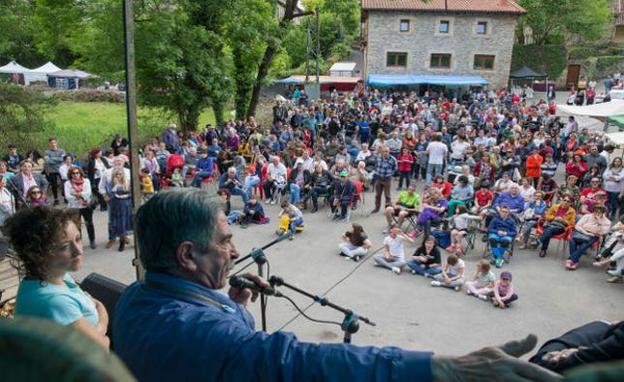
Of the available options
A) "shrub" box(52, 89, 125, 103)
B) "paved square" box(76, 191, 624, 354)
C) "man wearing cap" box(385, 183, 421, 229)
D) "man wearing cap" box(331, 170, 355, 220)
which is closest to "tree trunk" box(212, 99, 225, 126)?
"man wearing cap" box(331, 170, 355, 220)

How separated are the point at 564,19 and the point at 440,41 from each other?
36.5ft

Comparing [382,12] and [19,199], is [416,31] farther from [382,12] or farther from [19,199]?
[19,199]

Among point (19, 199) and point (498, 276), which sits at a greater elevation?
point (19, 199)

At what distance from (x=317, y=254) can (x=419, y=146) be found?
6308 millimetres

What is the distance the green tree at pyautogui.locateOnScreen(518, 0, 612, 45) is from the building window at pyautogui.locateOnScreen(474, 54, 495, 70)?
6855 mm

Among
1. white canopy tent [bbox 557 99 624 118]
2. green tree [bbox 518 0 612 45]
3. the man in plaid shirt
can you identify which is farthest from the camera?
green tree [bbox 518 0 612 45]

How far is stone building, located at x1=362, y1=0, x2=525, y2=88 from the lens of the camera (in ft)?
115

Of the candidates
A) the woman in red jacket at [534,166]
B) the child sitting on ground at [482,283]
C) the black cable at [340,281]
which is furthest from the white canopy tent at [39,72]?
the child sitting on ground at [482,283]

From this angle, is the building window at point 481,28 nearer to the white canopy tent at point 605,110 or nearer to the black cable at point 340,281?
the white canopy tent at point 605,110

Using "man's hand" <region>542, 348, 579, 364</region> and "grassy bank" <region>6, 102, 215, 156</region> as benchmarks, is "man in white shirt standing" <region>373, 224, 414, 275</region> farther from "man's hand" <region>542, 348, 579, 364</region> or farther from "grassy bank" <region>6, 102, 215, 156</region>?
"grassy bank" <region>6, 102, 215, 156</region>

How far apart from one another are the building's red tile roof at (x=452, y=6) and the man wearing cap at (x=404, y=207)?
26.6m

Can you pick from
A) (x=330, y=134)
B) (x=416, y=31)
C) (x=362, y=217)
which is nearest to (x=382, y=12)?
(x=416, y=31)

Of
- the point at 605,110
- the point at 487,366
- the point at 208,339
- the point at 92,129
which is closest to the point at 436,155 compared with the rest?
the point at 605,110

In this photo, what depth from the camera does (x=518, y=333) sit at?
23.5 ft
